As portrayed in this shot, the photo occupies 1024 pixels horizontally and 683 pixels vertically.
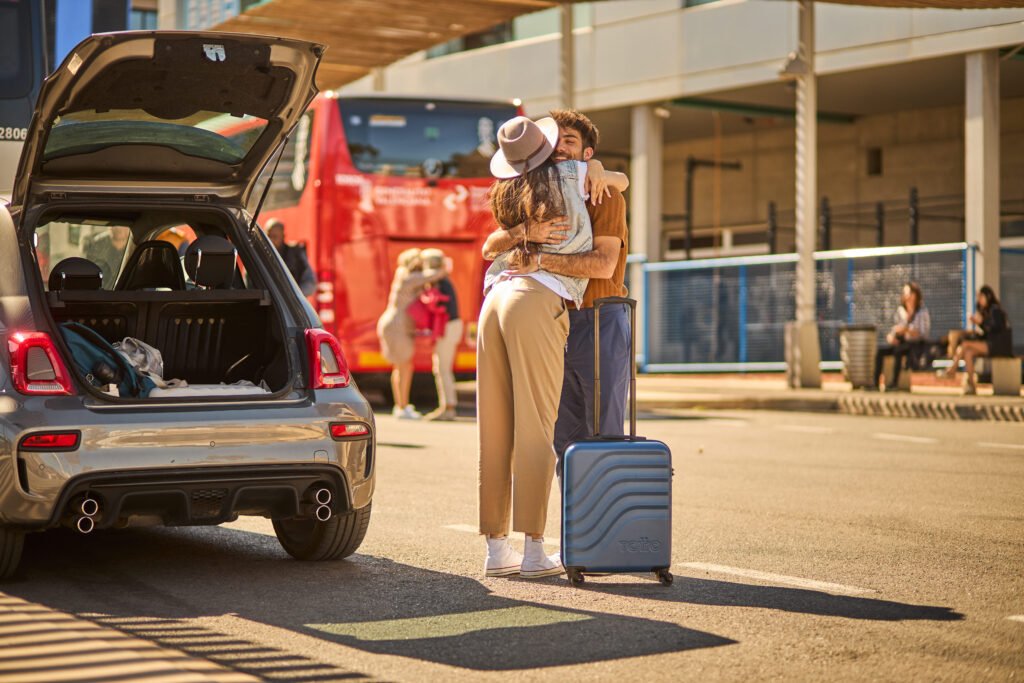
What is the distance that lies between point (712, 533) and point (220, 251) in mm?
2713

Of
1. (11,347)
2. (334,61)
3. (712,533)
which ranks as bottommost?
(712,533)

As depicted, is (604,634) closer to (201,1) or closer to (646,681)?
(646,681)

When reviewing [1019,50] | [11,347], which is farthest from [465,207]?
[11,347]

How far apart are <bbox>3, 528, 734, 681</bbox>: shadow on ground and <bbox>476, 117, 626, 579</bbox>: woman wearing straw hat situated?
12.7 inches

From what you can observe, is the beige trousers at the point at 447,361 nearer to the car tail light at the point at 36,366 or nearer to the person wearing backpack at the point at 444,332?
the person wearing backpack at the point at 444,332

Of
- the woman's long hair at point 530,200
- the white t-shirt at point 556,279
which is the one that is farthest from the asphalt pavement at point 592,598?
the woman's long hair at point 530,200

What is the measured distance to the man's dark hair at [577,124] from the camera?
6.51 m

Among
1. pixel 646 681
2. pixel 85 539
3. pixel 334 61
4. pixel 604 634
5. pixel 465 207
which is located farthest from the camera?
pixel 334 61

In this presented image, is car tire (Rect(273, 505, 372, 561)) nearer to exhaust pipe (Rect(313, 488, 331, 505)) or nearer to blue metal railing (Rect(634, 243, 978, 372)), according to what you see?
exhaust pipe (Rect(313, 488, 331, 505))

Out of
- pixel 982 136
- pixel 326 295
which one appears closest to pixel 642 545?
pixel 326 295

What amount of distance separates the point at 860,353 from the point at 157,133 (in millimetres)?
15309

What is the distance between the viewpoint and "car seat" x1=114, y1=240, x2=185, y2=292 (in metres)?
7.50

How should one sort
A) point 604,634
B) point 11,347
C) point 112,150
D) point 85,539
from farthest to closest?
1. point 85,539
2. point 112,150
3. point 11,347
4. point 604,634

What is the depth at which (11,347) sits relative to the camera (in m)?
6.07
